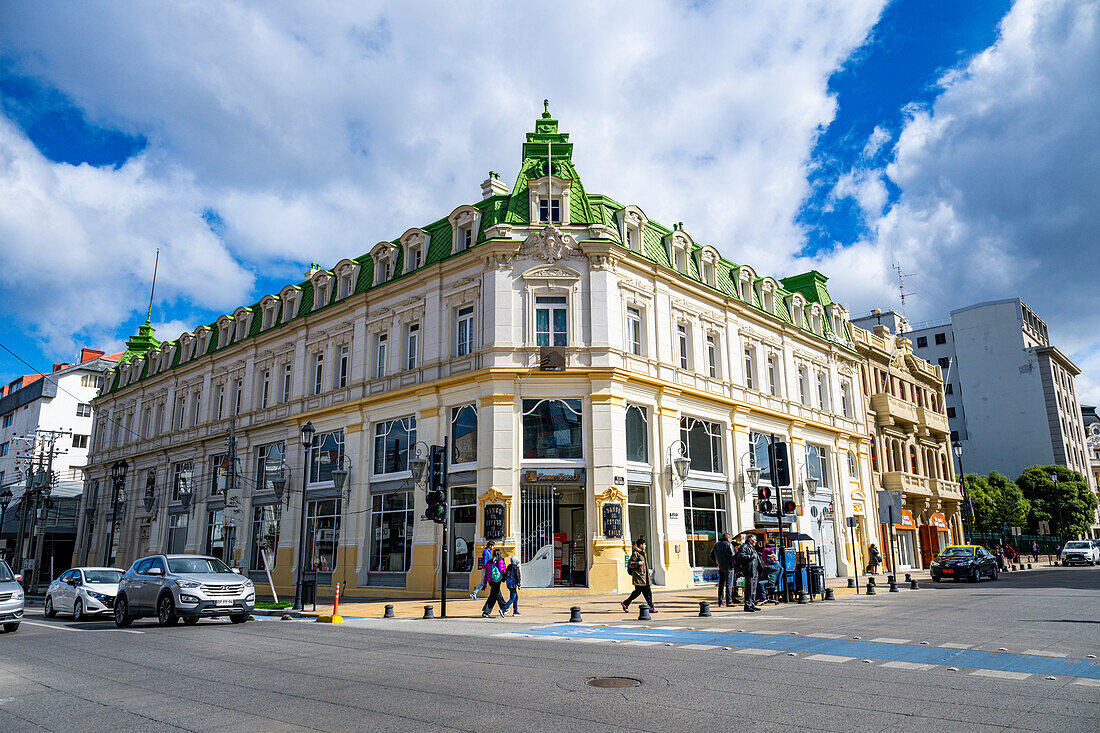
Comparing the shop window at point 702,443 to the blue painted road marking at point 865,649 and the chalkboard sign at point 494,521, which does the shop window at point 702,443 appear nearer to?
the chalkboard sign at point 494,521

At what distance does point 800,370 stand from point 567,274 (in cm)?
1735

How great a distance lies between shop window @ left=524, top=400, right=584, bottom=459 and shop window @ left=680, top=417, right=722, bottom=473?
5.43 metres

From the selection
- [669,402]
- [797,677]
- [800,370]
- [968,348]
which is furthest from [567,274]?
[968,348]

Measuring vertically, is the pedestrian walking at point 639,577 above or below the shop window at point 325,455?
below

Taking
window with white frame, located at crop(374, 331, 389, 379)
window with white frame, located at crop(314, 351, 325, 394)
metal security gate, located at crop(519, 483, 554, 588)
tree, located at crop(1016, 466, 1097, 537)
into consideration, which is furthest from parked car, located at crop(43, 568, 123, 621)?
tree, located at crop(1016, 466, 1097, 537)

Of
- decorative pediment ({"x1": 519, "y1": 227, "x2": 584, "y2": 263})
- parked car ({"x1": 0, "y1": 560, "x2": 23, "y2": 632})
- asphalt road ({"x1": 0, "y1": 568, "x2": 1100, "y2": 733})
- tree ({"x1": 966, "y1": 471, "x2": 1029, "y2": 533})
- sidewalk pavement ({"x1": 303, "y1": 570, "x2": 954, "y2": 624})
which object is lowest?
sidewalk pavement ({"x1": 303, "y1": 570, "x2": 954, "y2": 624})

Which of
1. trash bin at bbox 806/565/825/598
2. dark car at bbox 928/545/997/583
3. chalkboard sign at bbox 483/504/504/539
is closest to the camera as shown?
trash bin at bbox 806/565/825/598

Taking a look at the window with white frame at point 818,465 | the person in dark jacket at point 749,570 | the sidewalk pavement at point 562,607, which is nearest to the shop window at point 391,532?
the sidewalk pavement at point 562,607

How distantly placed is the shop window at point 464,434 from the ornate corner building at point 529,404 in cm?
10

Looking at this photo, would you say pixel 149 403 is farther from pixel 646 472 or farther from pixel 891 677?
pixel 891 677

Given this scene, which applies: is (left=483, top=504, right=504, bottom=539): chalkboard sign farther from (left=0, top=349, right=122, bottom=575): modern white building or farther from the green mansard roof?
(left=0, top=349, right=122, bottom=575): modern white building

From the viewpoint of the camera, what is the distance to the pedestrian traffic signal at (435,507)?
18.0 meters

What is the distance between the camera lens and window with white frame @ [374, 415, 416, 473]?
28672 mm

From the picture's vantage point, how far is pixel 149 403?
46.5 meters
